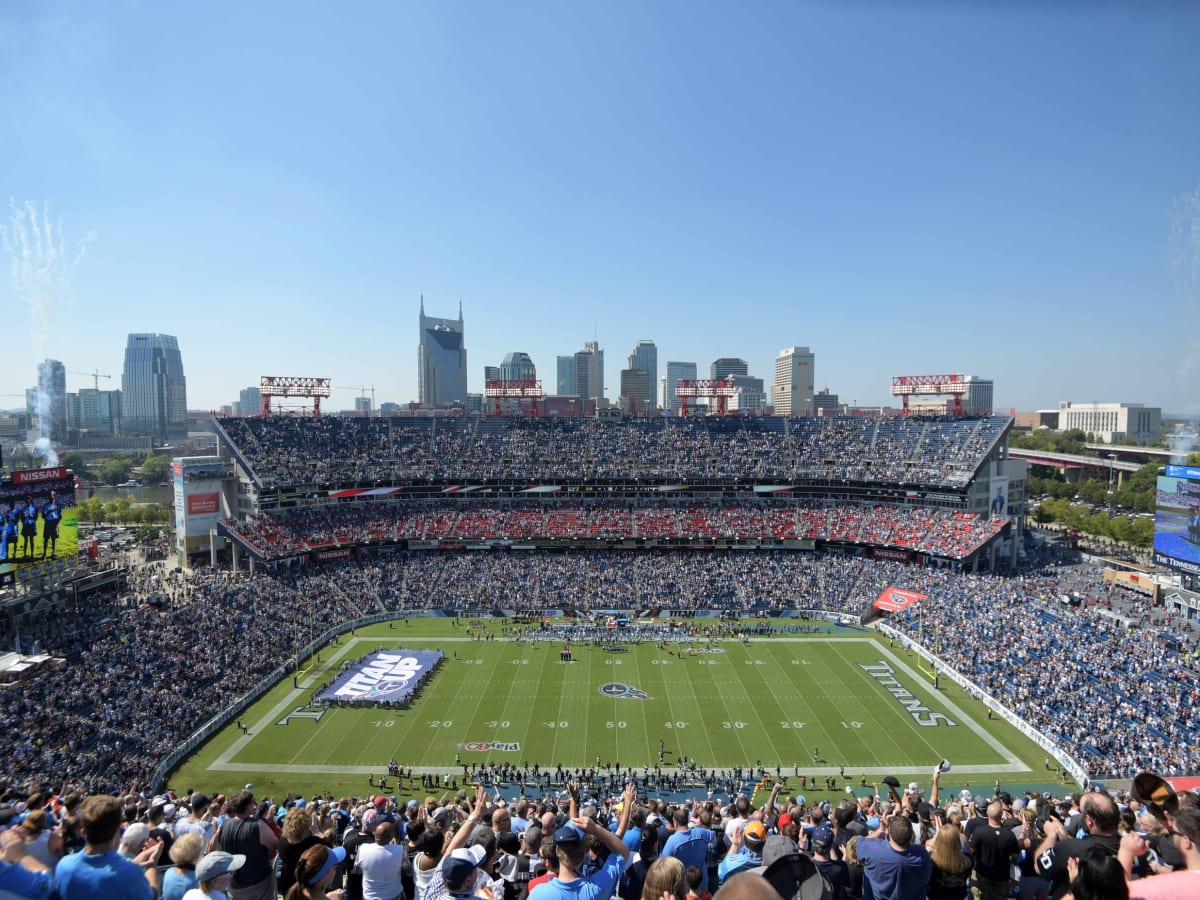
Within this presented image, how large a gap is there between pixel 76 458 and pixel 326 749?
459 ft

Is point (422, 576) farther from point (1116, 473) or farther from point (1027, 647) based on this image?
point (1116, 473)

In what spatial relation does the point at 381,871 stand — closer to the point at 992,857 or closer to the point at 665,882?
the point at 665,882

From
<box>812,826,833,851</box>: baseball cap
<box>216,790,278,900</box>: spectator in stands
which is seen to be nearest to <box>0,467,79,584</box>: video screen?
<box>216,790,278,900</box>: spectator in stands

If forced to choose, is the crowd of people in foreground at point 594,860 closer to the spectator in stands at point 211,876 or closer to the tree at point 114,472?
the spectator in stands at point 211,876

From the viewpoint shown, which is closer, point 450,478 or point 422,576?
point 422,576

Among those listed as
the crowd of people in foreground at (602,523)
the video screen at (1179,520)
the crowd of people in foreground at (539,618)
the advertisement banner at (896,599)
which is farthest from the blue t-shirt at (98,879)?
the crowd of people in foreground at (602,523)

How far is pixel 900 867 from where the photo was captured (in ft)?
21.9

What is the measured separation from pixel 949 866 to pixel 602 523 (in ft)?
190

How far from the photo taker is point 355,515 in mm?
64312

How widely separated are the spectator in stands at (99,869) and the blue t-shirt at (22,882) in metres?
0.43

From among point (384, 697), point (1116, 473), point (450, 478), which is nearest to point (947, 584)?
point (384, 697)

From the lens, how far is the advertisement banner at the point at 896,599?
50500 mm

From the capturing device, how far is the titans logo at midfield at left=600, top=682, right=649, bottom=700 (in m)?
38.6

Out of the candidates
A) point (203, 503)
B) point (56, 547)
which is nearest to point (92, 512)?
point (203, 503)
